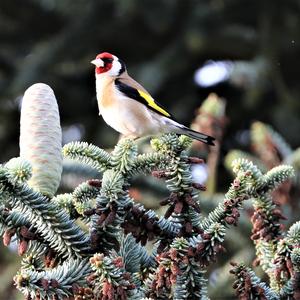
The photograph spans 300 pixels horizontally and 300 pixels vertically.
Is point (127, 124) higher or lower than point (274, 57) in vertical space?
lower

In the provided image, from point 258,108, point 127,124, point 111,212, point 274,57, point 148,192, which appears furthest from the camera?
point 258,108

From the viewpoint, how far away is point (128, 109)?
7.79ft

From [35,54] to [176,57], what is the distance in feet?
2.76

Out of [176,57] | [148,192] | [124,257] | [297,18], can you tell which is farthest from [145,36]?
[124,257]

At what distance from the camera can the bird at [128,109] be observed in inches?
92.4

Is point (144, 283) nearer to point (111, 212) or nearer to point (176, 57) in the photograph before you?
point (111, 212)

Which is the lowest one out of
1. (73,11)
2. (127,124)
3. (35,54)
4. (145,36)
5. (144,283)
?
(144,283)

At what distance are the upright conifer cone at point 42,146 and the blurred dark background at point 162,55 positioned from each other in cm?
346

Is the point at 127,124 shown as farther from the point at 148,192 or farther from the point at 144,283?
the point at 144,283

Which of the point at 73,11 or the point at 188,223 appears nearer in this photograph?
the point at 188,223

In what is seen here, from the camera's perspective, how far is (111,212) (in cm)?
142

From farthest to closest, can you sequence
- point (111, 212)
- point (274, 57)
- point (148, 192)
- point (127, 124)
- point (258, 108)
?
point (258, 108)
point (274, 57)
point (148, 192)
point (127, 124)
point (111, 212)

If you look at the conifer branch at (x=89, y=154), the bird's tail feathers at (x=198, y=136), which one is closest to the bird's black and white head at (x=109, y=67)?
the bird's tail feathers at (x=198, y=136)

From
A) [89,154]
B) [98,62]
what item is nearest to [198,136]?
[98,62]
